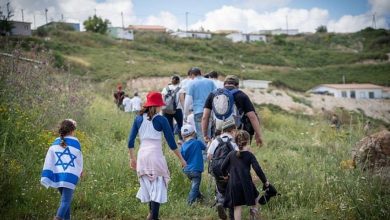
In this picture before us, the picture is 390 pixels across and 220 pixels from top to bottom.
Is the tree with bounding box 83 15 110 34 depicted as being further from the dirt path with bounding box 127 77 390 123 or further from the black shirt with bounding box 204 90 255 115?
the black shirt with bounding box 204 90 255 115

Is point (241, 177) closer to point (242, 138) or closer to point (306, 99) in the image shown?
point (242, 138)

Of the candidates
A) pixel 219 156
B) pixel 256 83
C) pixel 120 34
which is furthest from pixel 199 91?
pixel 120 34

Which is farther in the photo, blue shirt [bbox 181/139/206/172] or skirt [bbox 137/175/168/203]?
blue shirt [bbox 181/139/206/172]

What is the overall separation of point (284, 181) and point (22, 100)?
5144 mm

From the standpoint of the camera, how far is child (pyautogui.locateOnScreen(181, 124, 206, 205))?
7.42 meters

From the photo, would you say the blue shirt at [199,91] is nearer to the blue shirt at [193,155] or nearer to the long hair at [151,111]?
the blue shirt at [193,155]

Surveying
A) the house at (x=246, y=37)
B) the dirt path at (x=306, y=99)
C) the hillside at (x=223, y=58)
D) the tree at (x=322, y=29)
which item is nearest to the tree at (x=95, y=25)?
the hillside at (x=223, y=58)

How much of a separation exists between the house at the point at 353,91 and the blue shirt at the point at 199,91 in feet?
158

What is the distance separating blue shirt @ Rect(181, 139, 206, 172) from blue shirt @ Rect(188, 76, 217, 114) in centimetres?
201

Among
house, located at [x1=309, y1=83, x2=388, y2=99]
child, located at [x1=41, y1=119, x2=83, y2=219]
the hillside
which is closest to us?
child, located at [x1=41, y1=119, x2=83, y2=219]

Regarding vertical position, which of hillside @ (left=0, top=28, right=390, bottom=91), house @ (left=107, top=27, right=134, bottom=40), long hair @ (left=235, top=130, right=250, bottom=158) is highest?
house @ (left=107, top=27, right=134, bottom=40)

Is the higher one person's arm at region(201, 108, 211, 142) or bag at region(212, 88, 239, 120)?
bag at region(212, 88, 239, 120)

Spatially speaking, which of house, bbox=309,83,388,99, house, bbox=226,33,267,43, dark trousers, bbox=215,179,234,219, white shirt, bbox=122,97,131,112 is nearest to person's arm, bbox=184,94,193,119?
dark trousers, bbox=215,179,234,219

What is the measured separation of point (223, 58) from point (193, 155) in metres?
64.3
